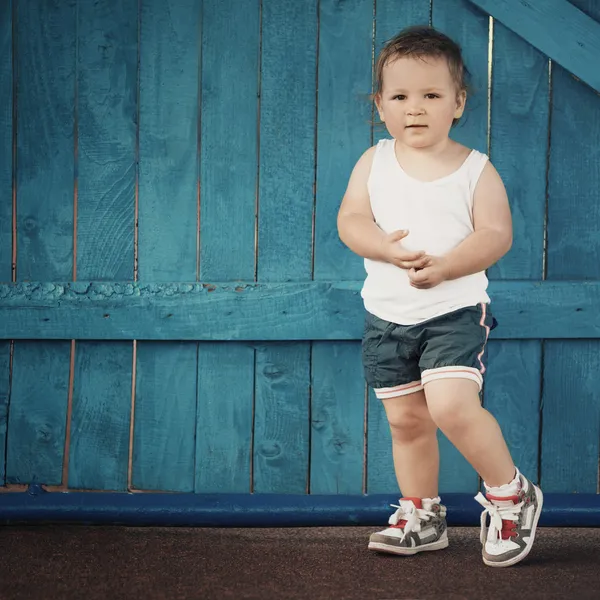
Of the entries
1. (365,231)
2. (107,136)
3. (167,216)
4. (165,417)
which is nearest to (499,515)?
(365,231)

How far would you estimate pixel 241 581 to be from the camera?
202 cm

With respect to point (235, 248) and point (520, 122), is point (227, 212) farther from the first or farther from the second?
point (520, 122)

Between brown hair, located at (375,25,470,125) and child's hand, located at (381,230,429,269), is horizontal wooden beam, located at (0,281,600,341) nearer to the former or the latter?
child's hand, located at (381,230,429,269)

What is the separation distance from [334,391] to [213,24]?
1.04m

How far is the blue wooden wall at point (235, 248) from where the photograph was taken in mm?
2512

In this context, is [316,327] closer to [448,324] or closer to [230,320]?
[230,320]

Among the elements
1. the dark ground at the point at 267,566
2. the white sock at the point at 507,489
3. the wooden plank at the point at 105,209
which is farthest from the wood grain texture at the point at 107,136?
the white sock at the point at 507,489

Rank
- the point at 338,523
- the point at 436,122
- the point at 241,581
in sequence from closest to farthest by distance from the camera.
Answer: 1. the point at 241,581
2. the point at 436,122
3. the point at 338,523

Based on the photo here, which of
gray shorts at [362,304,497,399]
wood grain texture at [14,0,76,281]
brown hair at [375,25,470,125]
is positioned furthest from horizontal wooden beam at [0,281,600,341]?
brown hair at [375,25,470,125]

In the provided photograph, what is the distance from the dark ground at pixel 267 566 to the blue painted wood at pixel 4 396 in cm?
21

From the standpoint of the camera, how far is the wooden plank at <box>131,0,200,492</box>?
2525 mm

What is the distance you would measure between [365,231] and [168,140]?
0.67 m

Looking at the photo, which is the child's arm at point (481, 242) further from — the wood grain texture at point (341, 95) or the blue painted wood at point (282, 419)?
the blue painted wood at point (282, 419)

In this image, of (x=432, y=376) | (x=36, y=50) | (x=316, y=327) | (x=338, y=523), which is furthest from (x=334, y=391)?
(x=36, y=50)
